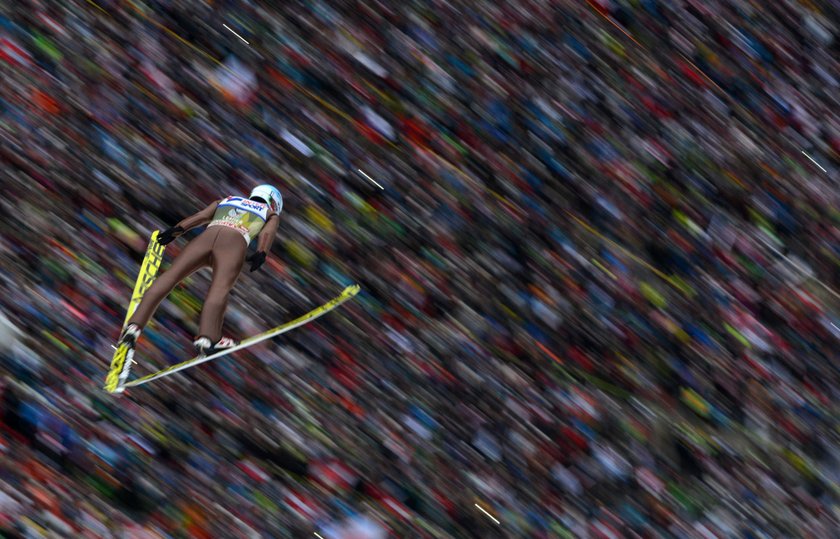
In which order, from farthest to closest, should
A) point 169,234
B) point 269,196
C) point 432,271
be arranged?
point 432,271
point 269,196
point 169,234

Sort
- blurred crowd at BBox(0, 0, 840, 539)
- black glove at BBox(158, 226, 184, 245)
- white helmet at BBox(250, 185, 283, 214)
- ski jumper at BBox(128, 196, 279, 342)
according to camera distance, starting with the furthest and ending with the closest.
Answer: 1. blurred crowd at BBox(0, 0, 840, 539)
2. white helmet at BBox(250, 185, 283, 214)
3. black glove at BBox(158, 226, 184, 245)
4. ski jumper at BBox(128, 196, 279, 342)

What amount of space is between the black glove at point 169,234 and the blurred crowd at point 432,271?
107 centimetres

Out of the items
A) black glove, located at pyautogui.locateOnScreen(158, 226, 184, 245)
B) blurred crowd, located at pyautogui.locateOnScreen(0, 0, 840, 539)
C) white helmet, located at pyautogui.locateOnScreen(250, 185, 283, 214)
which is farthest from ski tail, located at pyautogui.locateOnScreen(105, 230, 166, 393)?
white helmet, located at pyautogui.locateOnScreen(250, 185, 283, 214)

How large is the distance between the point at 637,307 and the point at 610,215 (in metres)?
1.15

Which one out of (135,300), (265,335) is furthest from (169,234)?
(265,335)

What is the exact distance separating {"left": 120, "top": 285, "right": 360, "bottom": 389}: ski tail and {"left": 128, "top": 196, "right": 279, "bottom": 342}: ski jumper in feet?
1.46

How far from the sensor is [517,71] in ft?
48.1

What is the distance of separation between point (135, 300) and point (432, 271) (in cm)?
337

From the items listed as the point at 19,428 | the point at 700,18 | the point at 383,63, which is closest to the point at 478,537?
the point at 19,428

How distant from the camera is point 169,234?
1002cm

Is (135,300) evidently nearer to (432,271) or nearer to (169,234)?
(169,234)

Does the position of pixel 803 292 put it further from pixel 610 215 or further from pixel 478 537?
pixel 478 537

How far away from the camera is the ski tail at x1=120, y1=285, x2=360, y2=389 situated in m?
10.3

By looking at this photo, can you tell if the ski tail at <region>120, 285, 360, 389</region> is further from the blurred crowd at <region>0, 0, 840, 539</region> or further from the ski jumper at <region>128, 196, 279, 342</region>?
the ski jumper at <region>128, 196, 279, 342</region>
